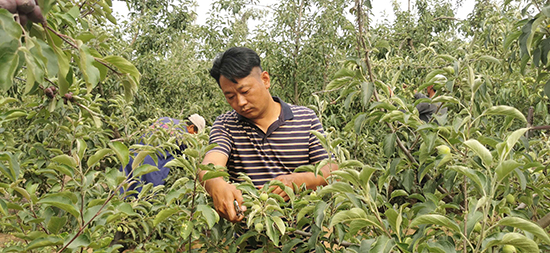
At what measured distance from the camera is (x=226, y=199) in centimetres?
142

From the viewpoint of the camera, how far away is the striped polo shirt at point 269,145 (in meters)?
2.04

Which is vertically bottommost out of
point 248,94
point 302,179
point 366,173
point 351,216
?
point 302,179

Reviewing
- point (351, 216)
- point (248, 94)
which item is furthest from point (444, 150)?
point (248, 94)

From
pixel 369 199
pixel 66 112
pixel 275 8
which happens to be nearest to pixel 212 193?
pixel 369 199

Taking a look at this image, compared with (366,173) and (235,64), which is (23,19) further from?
(235,64)

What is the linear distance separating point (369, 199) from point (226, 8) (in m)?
6.32

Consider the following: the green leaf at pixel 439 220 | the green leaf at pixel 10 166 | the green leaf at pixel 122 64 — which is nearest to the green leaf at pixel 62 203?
the green leaf at pixel 10 166

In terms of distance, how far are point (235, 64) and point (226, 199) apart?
771 mm

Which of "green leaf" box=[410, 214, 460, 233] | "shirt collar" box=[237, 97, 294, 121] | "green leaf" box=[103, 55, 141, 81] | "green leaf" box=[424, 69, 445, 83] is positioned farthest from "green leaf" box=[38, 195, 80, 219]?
"green leaf" box=[424, 69, 445, 83]

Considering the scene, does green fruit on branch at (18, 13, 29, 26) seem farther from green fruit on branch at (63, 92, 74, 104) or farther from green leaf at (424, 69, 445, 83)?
green fruit on branch at (63, 92, 74, 104)

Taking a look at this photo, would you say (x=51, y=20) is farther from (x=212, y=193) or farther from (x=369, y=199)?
(x=369, y=199)

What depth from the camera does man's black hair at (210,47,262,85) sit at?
196 cm

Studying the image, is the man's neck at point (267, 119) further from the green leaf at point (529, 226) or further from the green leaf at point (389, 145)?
the green leaf at point (529, 226)

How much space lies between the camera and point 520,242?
924 millimetres
